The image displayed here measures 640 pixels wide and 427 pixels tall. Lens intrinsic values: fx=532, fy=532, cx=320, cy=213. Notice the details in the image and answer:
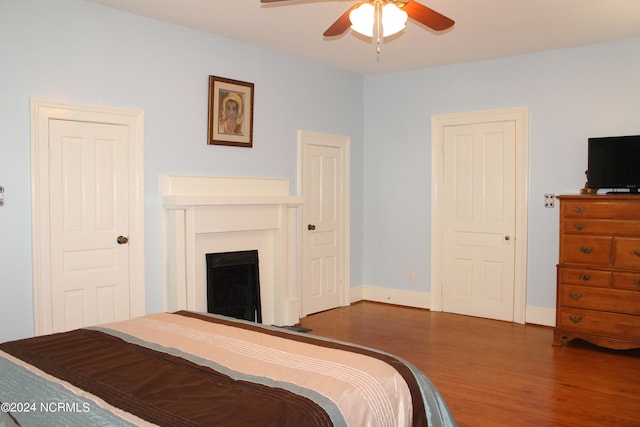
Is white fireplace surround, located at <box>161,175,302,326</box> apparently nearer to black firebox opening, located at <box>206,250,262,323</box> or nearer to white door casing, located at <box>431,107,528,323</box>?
black firebox opening, located at <box>206,250,262,323</box>

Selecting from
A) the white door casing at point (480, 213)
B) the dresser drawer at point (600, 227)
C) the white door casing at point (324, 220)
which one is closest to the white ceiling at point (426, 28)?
the white door casing at point (480, 213)

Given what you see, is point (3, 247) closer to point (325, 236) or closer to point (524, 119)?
point (325, 236)

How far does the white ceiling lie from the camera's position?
13.3ft

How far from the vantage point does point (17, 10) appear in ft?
11.9

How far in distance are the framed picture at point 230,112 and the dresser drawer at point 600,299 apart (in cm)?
322

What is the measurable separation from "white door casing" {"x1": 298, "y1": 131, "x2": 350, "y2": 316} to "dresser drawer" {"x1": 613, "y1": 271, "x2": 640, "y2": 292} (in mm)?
2926

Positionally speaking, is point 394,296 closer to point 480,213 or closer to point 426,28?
point 480,213

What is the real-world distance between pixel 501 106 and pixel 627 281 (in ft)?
7.21

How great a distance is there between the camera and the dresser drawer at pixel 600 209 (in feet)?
14.4

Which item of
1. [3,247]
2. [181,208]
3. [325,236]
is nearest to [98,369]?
[3,247]

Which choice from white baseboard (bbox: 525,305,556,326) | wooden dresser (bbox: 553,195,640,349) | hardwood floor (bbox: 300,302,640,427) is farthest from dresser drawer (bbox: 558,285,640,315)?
white baseboard (bbox: 525,305,556,326)

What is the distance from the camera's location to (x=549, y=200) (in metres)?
5.36

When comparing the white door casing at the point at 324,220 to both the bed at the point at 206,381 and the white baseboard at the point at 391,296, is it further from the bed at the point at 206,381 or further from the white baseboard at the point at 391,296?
the bed at the point at 206,381

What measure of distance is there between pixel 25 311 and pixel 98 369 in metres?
2.26
